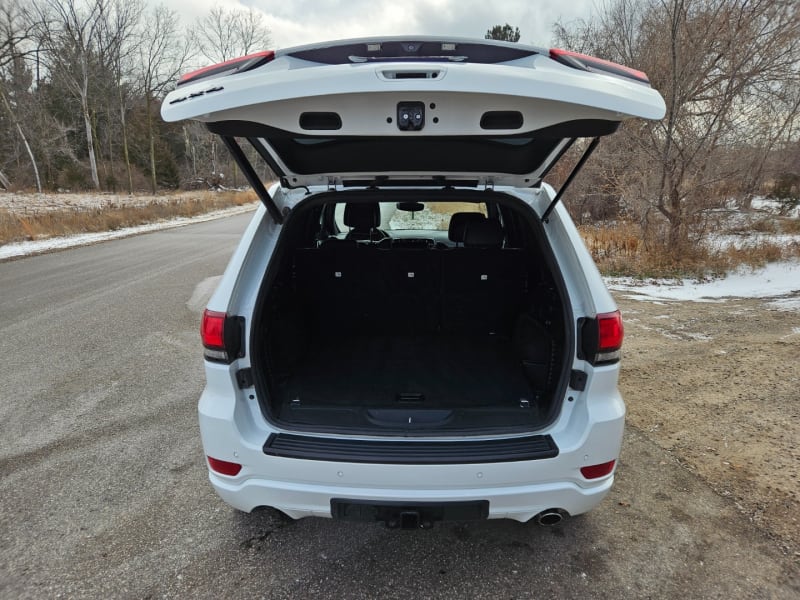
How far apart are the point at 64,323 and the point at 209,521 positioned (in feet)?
14.6

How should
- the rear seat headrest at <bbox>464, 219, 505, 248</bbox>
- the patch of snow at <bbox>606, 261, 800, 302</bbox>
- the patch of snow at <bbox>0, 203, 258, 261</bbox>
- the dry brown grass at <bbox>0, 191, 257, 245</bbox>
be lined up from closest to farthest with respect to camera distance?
the rear seat headrest at <bbox>464, 219, 505, 248</bbox> < the patch of snow at <bbox>606, 261, 800, 302</bbox> < the patch of snow at <bbox>0, 203, 258, 261</bbox> < the dry brown grass at <bbox>0, 191, 257, 245</bbox>

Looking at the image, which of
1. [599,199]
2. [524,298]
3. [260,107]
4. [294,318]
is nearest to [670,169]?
[599,199]

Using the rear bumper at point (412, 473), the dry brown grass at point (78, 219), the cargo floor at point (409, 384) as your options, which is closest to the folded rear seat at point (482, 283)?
the cargo floor at point (409, 384)

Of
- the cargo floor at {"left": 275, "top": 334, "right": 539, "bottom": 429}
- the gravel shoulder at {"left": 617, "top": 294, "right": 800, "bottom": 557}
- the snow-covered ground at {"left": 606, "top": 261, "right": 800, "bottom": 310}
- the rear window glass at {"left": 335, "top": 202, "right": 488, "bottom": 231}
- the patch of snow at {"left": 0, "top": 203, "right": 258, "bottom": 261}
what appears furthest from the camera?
the patch of snow at {"left": 0, "top": 203, "right": 258, "bottom": 261}

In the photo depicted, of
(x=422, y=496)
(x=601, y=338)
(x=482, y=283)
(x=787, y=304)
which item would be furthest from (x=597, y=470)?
(x=787, y=304)

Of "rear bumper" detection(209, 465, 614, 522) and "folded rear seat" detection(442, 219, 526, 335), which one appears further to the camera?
"folded rear seat" detection(442, 219, 526, 335)

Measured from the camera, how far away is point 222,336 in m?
1.85

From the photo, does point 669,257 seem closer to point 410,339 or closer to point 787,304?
point 787,304

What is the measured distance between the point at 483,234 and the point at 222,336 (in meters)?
1.85

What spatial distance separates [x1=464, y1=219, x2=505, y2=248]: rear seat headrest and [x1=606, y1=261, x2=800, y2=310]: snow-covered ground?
4.02 metres

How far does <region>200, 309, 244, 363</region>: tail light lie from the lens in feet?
6.07

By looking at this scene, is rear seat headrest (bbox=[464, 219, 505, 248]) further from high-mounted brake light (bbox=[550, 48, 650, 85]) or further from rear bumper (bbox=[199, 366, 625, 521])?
high-mounted brake light (bbox=[550, 48, 650, 85])

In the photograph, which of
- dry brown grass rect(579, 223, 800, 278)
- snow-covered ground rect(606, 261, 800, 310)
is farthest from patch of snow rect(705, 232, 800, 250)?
snow-covered ground rect(606, 261, 800, 310)

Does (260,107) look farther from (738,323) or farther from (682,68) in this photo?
(682,68)
